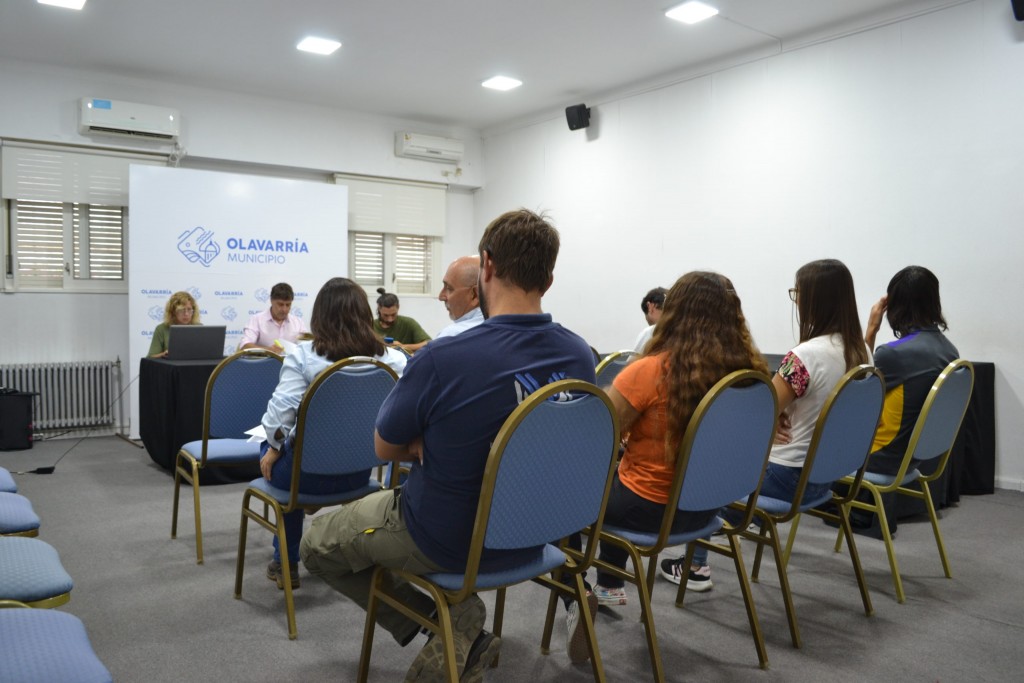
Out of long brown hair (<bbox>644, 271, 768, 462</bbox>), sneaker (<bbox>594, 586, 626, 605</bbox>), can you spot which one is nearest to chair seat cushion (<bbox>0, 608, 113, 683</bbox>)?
long brown hair (<bbox>644, 271, 768, 462</bbox>)

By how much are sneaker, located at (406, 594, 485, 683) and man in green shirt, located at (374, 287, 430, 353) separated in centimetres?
425

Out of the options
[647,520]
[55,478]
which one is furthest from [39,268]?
[647,520]

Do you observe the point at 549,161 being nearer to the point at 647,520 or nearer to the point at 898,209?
the point at 898,209

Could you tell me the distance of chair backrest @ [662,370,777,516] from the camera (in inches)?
70.7

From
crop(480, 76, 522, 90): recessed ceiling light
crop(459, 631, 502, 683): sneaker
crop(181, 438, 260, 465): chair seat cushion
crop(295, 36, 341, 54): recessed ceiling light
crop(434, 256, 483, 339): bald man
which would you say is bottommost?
crop(459, 631, 502, 683): sneaker

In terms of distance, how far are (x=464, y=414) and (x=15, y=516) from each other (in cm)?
121

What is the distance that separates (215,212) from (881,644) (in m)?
5.89

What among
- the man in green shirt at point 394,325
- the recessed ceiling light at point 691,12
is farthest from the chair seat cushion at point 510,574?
the man in green shirt at point 394,325

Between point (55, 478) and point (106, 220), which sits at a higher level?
point (106, 220)

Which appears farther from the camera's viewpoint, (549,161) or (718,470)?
(549,161)

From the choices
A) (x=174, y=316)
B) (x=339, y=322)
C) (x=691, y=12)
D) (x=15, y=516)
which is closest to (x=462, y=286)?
(x=339, y=322)

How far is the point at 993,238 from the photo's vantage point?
14.3ft

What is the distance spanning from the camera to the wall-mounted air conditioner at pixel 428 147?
7734 millimetres

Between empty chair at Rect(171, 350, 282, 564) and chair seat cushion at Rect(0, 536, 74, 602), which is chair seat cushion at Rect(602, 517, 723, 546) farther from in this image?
empty chair at Rect(171, 350, 282, 564)
